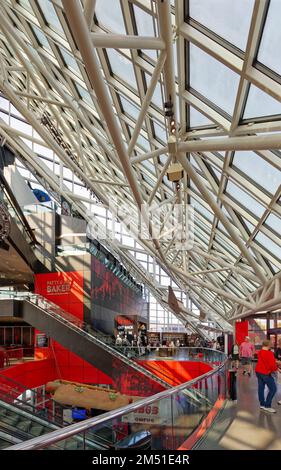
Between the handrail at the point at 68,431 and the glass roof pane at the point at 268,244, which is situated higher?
the glass roof pane at the point at 268,244

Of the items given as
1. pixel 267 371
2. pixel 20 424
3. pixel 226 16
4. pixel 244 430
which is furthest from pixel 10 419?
pixel 226 16

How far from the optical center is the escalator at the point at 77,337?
23730 mm

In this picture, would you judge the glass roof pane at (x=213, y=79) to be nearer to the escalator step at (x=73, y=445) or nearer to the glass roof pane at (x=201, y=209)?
the escalator step at (x=73, y=445)

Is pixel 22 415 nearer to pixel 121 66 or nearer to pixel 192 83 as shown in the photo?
pixel 121 66

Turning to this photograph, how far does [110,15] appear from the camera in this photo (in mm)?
9000

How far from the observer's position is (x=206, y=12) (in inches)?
266

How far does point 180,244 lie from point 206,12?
15.1 metres

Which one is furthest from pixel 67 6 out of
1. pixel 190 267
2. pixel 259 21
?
pixel 190 267

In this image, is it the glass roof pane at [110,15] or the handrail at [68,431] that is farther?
the glass roof pane at [110,15]

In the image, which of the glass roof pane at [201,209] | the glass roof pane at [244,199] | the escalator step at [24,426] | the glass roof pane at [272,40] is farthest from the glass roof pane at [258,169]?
the escalator step at [24,426]

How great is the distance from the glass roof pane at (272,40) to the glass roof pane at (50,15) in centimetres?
671

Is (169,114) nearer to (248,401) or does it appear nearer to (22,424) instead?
(248,401)

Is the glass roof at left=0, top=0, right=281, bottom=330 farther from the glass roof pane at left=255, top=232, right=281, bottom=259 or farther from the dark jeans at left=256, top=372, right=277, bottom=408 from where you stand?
the dark jeans at left=256, top=372, right=277, bottom=408
